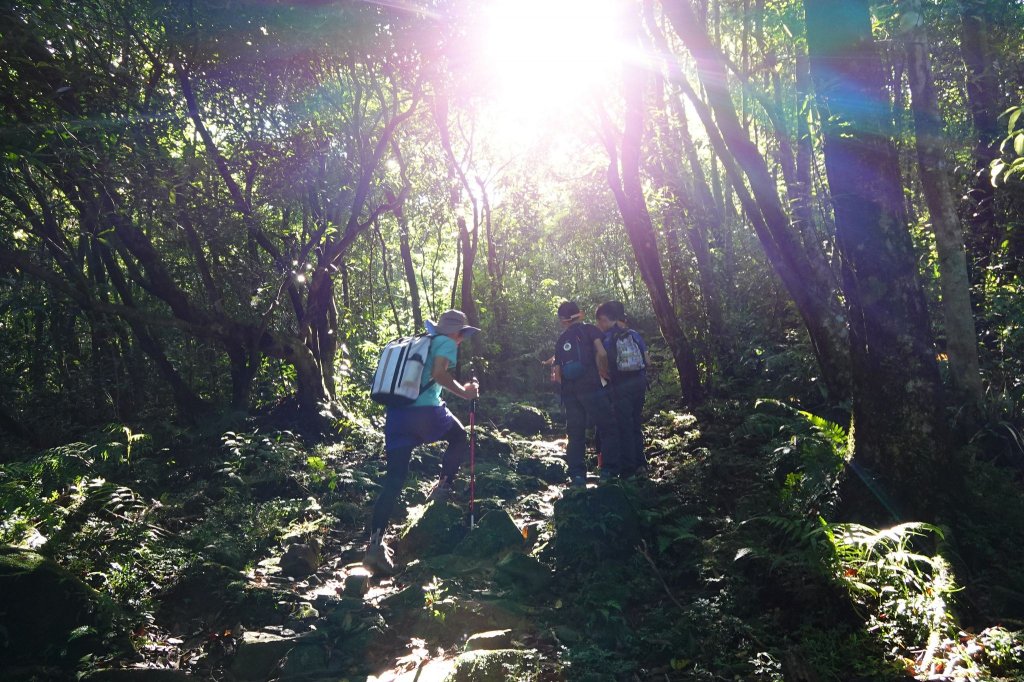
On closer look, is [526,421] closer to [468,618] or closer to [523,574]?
[523,574]

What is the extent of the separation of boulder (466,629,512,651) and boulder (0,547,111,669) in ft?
7.85

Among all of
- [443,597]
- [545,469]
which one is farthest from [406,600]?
[545,469]

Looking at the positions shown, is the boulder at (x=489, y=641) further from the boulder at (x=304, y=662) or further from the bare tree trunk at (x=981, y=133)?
the bare tree trunk at (x=981, y=133)

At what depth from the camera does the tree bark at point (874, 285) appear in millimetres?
5359

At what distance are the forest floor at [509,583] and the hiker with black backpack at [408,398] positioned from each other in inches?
21.1

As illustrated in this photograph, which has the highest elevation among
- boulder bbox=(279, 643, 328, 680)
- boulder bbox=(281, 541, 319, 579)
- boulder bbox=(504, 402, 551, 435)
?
boulder bbox=(504, 402, 551, 435)

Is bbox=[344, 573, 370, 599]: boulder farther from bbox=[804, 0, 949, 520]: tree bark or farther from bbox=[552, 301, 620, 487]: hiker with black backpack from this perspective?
bbox=[804, 0, 949, 520]: tree bark

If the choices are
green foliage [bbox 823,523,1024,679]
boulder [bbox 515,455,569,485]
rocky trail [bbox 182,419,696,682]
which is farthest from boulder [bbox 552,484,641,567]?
boulder [bbox 515,455,569,485]

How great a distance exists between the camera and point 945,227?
303 inches

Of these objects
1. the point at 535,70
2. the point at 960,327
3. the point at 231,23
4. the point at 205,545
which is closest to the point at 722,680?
the point at 205,545

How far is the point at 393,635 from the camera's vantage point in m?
5.06

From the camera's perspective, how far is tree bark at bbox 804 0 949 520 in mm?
5359

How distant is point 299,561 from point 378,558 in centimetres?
73

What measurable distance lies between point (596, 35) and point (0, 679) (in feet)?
36.2
